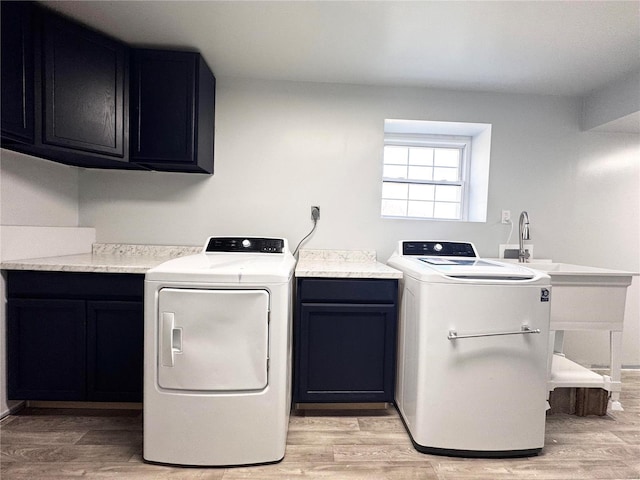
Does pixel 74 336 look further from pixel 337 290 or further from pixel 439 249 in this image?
pixel 439 249

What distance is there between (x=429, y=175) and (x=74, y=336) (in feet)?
8.96

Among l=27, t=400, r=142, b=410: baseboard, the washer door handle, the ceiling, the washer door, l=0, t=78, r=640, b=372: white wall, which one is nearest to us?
the washer door

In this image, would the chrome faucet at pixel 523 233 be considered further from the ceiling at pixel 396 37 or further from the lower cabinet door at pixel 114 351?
the lower cabinet door at pixel 114 351

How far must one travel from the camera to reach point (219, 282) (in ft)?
4.76

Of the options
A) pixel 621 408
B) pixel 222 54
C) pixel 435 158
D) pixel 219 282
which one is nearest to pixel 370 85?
pixel 435 158

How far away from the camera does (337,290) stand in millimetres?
1856

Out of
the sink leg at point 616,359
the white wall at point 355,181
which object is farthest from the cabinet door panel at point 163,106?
the sink leg at point 616,359

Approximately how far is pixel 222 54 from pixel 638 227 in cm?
341

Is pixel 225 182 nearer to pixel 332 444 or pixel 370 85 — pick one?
pixel 370 85

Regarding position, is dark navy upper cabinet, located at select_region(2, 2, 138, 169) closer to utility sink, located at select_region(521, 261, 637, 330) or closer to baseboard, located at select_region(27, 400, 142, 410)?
baseboard, located at select_region(27, 400, 142, 410)

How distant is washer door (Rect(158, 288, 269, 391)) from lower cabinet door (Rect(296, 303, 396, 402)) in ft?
1.57

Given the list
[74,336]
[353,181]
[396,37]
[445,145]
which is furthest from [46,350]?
[445,145]

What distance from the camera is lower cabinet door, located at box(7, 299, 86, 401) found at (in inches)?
71.1

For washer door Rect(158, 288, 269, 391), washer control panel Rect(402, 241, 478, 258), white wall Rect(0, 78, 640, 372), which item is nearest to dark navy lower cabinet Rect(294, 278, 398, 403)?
washer door Rect(158, 288, 269, 391)
